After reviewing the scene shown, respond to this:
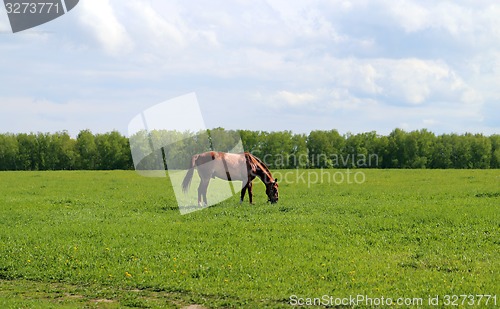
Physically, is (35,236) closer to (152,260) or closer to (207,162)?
(152,260)

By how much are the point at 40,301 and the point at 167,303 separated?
2.89 m

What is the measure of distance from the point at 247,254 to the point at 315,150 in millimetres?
84536

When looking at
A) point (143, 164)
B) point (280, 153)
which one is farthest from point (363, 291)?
point (280, 153)

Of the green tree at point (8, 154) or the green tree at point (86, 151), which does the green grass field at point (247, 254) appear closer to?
the green tree at point (86, 151)

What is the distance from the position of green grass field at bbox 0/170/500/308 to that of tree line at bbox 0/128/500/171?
235ft

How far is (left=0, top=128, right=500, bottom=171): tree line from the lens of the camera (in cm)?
9469

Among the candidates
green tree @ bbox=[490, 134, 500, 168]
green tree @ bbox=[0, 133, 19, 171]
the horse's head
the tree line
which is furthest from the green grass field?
green tree @ bbox=[490, 134, 500, 168]

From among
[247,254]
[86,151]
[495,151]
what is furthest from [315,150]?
[247,254]

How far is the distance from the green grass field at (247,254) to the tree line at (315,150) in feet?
235

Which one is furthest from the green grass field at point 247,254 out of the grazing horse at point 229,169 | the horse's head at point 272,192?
the grazing horse at point 229,169

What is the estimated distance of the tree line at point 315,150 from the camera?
94.7 m

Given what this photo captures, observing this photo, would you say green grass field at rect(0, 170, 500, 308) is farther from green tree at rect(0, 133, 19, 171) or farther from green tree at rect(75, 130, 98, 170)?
green tree at rect(0, 133, 19, 171)

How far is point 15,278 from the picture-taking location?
44.1ft

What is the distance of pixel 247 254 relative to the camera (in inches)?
567
